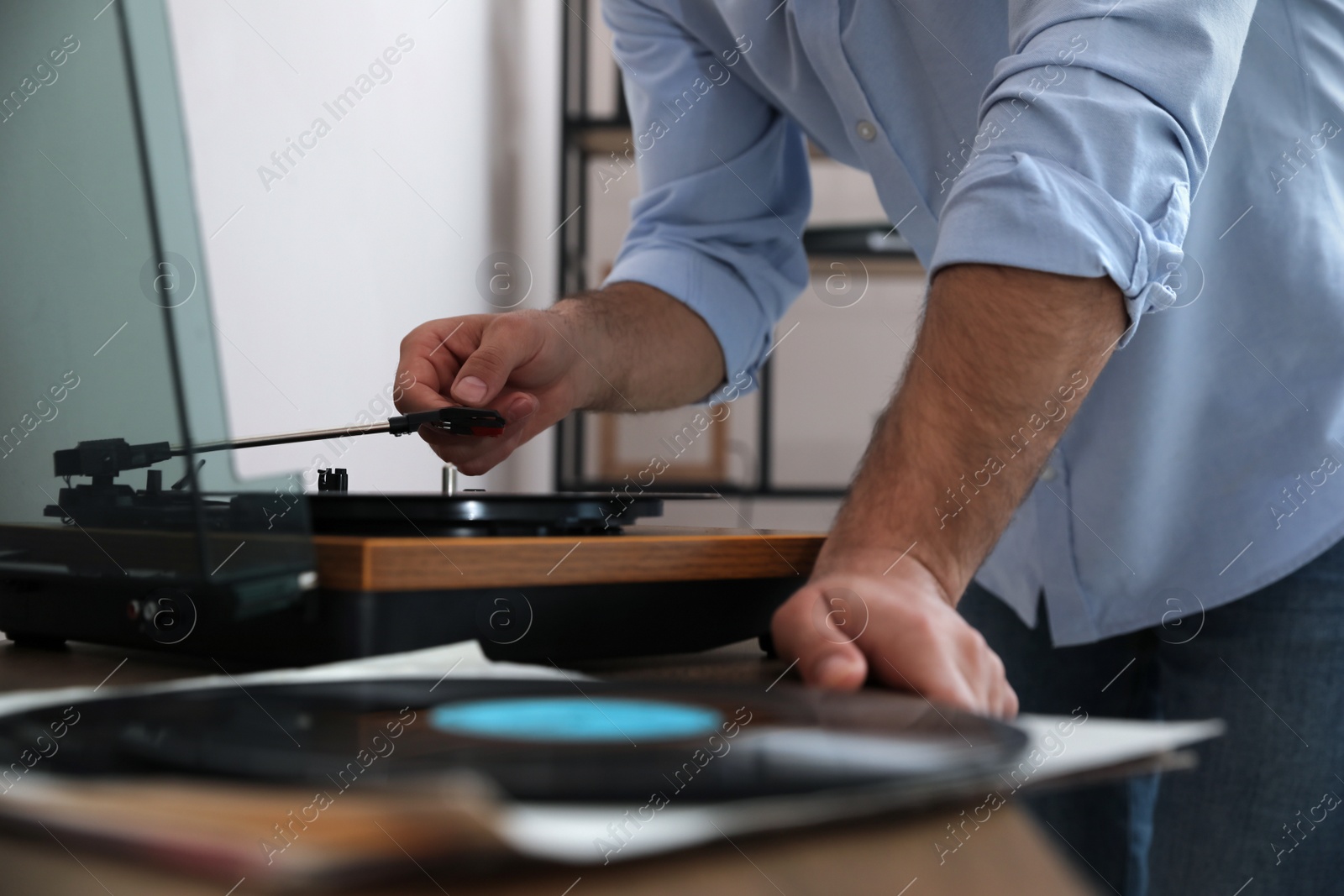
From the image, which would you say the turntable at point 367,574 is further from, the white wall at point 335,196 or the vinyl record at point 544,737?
the white wall at point 335,196

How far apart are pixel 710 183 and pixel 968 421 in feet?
1.89

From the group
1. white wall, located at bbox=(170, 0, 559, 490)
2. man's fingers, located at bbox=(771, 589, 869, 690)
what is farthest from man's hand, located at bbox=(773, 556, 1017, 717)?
white wall, located at bbox=(170, 0, 559, 490)

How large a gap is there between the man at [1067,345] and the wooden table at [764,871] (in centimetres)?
15

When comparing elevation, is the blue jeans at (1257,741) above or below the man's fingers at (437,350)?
below

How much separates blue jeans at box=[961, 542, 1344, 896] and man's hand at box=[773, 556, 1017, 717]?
0.54 meters

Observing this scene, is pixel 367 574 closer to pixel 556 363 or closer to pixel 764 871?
pixel 764 871

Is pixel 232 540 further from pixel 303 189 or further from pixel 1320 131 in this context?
pixel 303 189

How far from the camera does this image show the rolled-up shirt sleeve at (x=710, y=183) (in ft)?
3.33

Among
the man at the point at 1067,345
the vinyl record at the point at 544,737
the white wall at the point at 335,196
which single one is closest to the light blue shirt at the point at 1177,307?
the man at the point at 1067,345

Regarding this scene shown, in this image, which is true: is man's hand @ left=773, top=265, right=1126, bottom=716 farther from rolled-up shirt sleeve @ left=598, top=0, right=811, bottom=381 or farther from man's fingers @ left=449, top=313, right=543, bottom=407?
rolled-up shirt sleeve @ left=598, top=0, right=811, bottom=381

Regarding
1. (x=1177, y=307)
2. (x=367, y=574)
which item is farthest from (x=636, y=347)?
(x=367, y=574)

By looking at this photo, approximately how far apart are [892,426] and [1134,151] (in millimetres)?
179

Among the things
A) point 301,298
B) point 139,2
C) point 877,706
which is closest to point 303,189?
point 301,298

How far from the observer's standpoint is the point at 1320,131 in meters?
0.82
